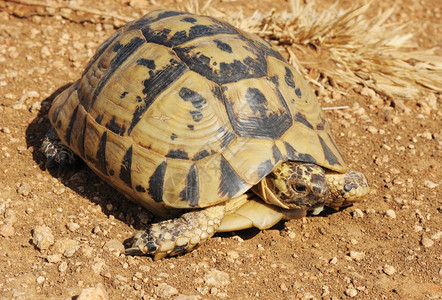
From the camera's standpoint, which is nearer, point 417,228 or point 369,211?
point 417,228

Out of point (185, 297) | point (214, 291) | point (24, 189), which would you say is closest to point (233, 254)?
point (214, 291)

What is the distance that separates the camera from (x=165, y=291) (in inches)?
124

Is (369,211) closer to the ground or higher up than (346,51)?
closer to the ground

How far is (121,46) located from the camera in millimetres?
3928

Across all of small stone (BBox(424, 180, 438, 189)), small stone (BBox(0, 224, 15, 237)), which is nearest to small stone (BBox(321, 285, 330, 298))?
small stone (BBox(424, 180, 438, 189))

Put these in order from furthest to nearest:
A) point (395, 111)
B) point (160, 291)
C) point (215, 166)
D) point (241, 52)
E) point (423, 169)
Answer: point (395, 111)
point (423, 169)
point (241, 52)
point (215, 166)
point (160, 291)

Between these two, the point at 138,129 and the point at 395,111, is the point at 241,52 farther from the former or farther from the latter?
the point at 395,111

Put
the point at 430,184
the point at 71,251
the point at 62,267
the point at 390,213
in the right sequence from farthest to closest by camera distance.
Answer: the point at 430,184 < the point at 390,213 < the point at 71,251 < the point at 62,267

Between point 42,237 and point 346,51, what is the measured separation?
12.1 feet

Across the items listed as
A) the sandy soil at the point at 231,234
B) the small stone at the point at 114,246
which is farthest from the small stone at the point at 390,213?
the small stone at the point at 114,246

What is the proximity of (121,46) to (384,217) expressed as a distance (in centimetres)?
225

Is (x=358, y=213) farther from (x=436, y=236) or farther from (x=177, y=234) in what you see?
(x=177, y=234)

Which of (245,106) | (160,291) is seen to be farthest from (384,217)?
(160,291)

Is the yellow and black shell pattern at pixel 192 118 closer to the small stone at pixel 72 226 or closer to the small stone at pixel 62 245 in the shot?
the small stone at pixel 72 226
